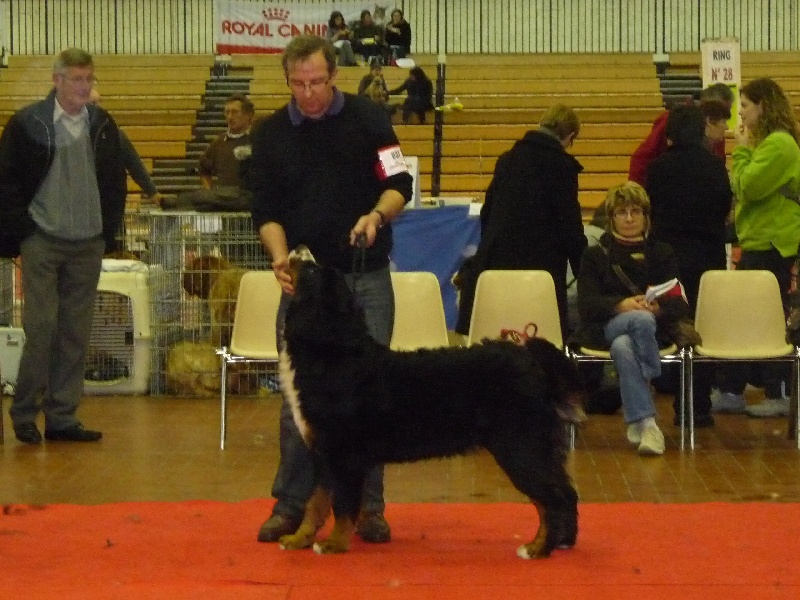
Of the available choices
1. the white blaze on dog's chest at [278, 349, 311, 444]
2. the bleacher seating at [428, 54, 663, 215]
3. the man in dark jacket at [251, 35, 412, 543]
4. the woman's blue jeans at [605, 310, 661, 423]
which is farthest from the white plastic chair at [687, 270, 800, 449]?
the bleacher seating at [428, 54, 663, 215]

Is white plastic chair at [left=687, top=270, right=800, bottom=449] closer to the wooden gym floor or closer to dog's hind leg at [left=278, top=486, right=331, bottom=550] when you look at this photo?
the wooden gym floor

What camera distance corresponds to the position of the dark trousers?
582 centimetres

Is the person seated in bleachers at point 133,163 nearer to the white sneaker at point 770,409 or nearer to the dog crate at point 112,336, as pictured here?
the dog crate at point 112,336

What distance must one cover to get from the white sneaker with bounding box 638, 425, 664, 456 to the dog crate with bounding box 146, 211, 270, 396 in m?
2.64

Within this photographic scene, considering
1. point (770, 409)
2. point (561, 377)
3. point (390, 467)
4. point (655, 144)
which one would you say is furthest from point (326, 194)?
point (770, 409)

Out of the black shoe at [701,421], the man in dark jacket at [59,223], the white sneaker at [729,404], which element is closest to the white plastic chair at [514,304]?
the black shoe at [701,421]

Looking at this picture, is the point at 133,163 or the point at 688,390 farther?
the point at 133,163

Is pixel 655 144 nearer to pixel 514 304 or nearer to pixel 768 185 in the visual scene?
pixel 768 185

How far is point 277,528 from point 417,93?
11825 mm

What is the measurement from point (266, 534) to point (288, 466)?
232 millimetres

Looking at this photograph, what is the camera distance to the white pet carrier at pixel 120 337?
738 cm

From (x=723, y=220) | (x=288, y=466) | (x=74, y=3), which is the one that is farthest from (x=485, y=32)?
(x=288, y=466)

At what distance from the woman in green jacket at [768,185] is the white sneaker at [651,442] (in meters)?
1.20

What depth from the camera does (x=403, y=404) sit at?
3637 millimetres
